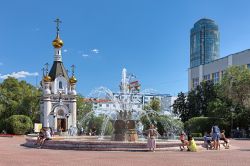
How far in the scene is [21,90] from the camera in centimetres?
6875

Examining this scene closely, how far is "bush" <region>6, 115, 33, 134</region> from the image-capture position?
59.0 m

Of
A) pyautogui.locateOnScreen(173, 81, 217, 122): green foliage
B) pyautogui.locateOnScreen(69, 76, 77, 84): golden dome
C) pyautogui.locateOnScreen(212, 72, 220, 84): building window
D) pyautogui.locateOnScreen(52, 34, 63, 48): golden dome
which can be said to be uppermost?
pyautogui.locateOnScreen(52, 34, 63, 48): golden dome

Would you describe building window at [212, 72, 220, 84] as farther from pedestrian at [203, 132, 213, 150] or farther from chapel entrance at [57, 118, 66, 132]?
pedestrian at [203, 132, 213, 150]

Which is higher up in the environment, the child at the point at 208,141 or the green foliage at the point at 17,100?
the green foliage at the point at 17,100

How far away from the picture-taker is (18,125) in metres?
58.9

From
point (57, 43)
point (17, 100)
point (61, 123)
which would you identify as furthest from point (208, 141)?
point (57, 43)

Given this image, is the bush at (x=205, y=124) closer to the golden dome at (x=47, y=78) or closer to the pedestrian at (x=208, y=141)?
the golden dome at (x=47, y=78)

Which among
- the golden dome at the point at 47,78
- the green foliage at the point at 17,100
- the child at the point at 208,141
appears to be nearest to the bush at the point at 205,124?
the golden dome at the point at 47,78

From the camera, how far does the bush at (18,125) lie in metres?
59.0

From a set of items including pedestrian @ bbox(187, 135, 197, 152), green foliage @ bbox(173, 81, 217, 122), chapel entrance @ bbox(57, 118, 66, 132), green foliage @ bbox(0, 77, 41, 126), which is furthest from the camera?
green foliage @ bbox(173, 81, 217, 122)

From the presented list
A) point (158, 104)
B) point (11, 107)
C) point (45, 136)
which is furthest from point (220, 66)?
point (45, 136)

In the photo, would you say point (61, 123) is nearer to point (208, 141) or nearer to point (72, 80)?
point (72, 80)

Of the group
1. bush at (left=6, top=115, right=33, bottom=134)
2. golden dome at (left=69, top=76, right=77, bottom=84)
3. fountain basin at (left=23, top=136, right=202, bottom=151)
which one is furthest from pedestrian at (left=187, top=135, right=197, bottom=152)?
golden dome at (left=69, top=76, right=77, bottom=84)

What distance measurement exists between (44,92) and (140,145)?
44.0 meters
